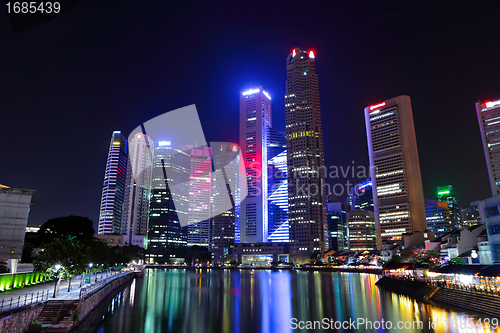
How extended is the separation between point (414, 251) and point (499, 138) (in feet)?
295

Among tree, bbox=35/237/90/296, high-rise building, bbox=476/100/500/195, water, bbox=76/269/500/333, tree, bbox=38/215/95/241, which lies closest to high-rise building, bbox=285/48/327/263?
high-rise building, bbox=476/100/500/195

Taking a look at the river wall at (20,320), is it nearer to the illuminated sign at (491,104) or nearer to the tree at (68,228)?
the tree at (68,228)

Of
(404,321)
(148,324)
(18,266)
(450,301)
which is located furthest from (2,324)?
(450,301)

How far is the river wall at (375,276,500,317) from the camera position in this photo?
3045 centimetres

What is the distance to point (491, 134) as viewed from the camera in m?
158

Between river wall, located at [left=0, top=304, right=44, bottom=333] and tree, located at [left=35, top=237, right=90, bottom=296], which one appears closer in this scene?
river wall, located at [left=0, top=304, right=44, bottom=333]

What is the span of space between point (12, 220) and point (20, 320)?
37.4 meters

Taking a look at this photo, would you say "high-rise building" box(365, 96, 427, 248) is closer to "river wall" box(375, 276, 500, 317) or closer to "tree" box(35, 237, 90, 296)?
"river wall" box(375, 276, 500, 317)

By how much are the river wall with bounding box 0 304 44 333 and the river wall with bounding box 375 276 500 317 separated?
38.4 metres

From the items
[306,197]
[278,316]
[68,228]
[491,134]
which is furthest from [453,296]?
[491,134]

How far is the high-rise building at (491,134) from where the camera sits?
5974 inches

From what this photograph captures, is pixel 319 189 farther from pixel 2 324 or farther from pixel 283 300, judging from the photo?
pixel 2 324

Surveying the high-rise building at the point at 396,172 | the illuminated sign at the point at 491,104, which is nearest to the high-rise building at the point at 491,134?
the illuminated sign at the point at 491,104

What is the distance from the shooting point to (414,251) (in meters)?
110
